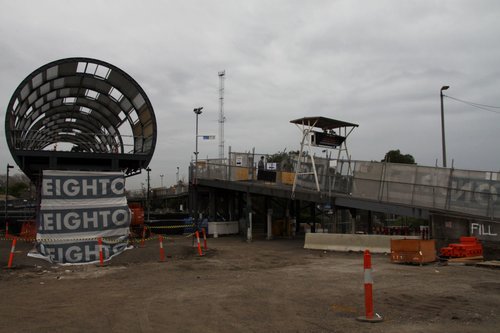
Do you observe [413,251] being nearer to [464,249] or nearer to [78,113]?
[464,249]

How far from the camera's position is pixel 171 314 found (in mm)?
8273

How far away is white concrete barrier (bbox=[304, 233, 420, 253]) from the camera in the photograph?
19516mm

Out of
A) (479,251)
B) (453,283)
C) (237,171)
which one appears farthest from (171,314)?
(237,171)

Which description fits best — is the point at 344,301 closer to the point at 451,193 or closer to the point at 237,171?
the point at 451,193

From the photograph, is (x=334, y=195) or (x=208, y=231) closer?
(x=334, y=195)

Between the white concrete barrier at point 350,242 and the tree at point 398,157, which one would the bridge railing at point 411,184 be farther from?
the tree at point 398,157

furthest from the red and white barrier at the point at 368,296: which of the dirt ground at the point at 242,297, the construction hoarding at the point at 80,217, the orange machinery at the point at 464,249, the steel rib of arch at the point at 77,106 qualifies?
the steel rib of arch at the point at 77,106

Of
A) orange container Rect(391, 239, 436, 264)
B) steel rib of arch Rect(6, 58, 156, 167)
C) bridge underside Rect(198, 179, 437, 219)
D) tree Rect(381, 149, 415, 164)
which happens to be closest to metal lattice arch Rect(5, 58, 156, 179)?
steel rib of arch Rect(6, 58, 156, 167)

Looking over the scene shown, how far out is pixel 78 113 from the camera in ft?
93.6

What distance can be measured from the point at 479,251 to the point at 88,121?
22.5 m

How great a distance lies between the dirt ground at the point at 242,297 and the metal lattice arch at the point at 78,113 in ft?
23.8

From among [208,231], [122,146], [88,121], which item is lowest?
[208,231]

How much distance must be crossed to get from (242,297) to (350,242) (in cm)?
1130

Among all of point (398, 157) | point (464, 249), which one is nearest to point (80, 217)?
point (464, 249)
